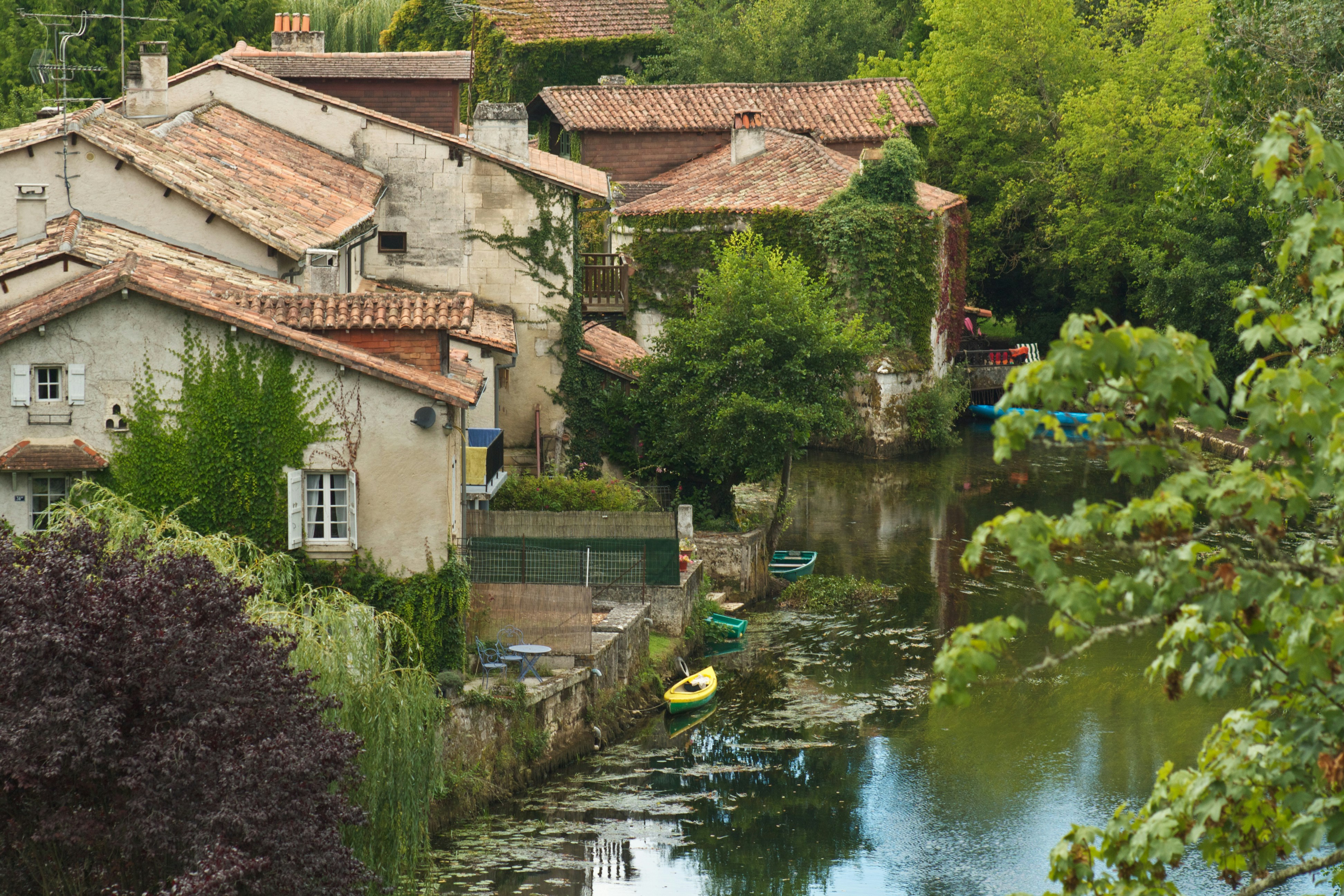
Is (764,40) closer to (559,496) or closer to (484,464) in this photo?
(559,496)

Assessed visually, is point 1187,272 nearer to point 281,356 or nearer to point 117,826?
point 281,356

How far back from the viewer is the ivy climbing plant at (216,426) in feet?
66.7

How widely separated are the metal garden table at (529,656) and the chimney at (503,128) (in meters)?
15.2

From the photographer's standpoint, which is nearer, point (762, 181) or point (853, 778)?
point (853, 778)

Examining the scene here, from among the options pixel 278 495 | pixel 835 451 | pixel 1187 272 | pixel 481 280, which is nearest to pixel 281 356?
pixel 278 495

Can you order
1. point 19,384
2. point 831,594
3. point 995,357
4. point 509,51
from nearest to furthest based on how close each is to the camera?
point 19,384 → point 831,594 → point 995,357 → point 509,51

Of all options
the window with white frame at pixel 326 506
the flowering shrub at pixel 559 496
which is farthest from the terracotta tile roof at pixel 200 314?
the flowering shrub at pixel 559 496

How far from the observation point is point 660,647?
87.7 feet

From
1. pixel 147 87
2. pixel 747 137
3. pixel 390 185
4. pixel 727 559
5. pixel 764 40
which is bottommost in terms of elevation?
pixel 727 559

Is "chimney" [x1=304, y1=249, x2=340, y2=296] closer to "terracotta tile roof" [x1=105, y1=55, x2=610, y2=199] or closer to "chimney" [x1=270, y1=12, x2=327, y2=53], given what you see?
"terracotta tile roof" [x1=105, y1=55, x2=610, y2=199]

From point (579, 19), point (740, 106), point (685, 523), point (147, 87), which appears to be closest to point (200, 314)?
point (147, 87)

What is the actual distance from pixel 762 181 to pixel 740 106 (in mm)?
5411

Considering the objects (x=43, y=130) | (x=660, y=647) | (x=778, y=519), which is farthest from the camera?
(x=778, y=519)

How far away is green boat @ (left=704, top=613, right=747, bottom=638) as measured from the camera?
28578 millimetres
